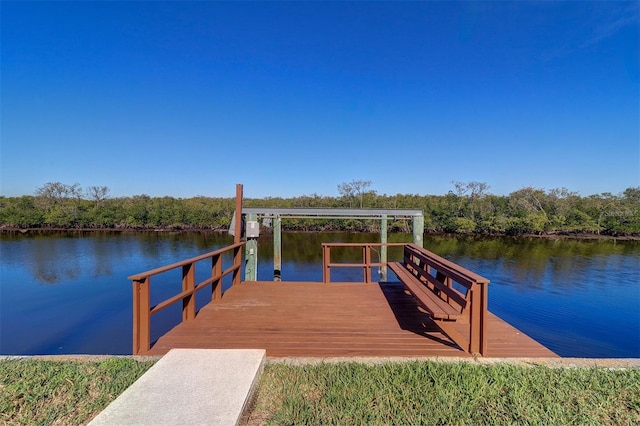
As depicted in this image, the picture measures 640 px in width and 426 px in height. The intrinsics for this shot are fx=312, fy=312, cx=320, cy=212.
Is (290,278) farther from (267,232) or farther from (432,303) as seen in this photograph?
(267,232)

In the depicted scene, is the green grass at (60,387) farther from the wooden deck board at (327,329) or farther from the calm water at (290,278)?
the calm water at (290,278)

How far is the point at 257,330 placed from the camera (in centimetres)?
367

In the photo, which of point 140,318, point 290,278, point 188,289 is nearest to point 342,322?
point 188,289

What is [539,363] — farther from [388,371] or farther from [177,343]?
[177,343]

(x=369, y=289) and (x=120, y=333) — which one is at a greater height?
(x=369, y=289)

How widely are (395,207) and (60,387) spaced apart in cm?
3781

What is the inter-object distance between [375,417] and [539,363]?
5.96 ft

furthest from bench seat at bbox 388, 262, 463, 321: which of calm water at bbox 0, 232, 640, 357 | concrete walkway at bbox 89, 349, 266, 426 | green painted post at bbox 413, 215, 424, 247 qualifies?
calm water at bbox 0, 232, 640, 357

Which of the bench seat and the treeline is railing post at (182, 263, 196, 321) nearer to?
the bench seat

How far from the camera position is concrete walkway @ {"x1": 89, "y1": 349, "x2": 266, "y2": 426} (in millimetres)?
1889

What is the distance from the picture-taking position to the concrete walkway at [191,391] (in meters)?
1.89

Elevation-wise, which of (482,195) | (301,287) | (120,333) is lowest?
(120,333)

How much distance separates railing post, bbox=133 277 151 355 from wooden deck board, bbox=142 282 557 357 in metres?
0.13

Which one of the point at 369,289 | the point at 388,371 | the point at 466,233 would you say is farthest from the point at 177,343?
the point at 466,233
